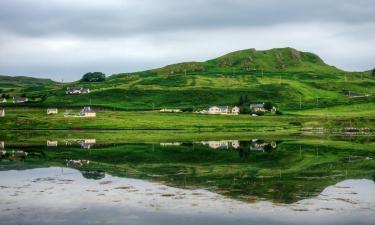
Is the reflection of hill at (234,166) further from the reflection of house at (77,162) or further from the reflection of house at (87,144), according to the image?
the reflection of house at (87,144)

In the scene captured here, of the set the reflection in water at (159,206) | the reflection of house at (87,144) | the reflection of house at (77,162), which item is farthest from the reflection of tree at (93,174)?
the reflection of house at (87,144)

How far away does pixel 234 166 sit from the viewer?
204ft

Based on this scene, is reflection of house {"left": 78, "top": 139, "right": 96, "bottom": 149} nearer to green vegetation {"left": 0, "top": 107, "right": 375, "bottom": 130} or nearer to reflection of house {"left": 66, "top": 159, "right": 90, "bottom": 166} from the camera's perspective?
reflection of house {"left": 66, "top": 159, "right": 90, "bottom": 166}

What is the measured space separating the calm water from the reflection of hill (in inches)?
4.2

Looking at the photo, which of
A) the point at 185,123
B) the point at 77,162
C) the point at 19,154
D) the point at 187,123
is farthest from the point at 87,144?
the point at 187,123

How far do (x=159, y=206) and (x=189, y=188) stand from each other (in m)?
7.62

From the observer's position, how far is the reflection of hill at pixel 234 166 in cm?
4485

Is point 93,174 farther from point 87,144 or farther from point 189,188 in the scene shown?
point 87,144

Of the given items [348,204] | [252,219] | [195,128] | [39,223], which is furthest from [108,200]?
[195,128]

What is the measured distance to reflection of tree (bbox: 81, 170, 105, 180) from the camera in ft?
174

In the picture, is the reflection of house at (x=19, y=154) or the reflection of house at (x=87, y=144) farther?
the reflection of house at (x=87, y=144)

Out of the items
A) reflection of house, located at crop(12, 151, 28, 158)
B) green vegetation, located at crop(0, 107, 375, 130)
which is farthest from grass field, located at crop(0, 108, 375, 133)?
reflection of house, located at crop(12, 151, 28, 158)

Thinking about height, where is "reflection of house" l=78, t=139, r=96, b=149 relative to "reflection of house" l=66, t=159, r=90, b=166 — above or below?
below

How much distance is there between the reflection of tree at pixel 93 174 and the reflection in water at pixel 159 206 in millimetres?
4651
